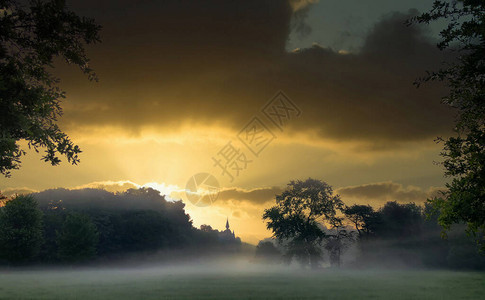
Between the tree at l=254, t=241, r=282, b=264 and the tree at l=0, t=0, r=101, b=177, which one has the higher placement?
the tree at l=0, t=0, r=101, b=177

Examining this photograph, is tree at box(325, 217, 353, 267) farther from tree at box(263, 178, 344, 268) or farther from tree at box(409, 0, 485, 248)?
tree at box(409, 0, 485, 248)

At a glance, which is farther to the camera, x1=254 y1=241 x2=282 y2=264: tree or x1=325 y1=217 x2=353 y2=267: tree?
x1=254 y1=241 x2=282 y2=264: tree

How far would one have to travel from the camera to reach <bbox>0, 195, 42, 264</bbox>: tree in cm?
7625

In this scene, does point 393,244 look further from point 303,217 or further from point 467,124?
point 467,124

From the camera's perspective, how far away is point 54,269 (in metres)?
78.8

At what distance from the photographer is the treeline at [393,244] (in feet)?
242

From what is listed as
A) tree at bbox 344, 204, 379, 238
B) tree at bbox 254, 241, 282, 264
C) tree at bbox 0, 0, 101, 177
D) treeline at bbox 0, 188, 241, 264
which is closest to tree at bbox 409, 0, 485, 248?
tree at bbox 0, 0, 101, 177

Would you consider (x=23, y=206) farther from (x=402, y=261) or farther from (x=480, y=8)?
(x=480, y=8)

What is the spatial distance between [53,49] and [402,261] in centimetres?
8032

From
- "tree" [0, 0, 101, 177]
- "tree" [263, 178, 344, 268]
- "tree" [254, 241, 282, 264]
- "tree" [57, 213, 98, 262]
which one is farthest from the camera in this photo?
"tree" [254, 241, 282, 264]

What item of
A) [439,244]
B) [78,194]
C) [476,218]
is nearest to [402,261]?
[439,244]

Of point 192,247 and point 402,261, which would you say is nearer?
point 402,261

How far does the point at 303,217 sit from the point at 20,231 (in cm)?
5540

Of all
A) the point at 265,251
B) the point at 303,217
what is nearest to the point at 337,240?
the point at 303,217
